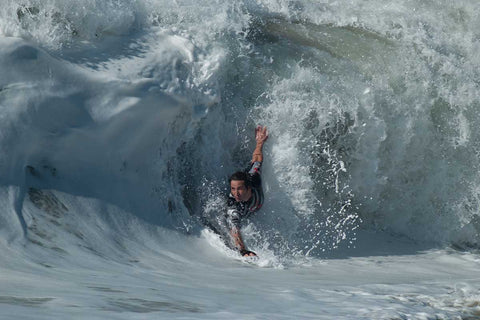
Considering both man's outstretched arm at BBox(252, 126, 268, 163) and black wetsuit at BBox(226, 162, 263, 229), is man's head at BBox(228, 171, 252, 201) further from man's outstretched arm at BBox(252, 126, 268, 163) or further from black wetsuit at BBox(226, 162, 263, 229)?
man's outstretched arm at BBox(252, 126, 268, 163)

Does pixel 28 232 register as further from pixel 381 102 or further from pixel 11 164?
pixel 381 102

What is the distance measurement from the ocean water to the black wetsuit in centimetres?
20

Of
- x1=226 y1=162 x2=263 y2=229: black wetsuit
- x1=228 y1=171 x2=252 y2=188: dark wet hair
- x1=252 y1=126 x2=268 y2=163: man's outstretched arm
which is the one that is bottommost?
x1=226 y1=162 x2=263 y2=229: black wetsuit

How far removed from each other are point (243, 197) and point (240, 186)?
0.14 meters

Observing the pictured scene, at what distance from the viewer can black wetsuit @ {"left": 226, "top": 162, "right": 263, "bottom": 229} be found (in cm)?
635

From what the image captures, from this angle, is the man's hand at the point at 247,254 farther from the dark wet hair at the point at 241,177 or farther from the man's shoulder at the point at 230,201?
the dark wet hair at the point at 241,177

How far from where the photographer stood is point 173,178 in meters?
6.59

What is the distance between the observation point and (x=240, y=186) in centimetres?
634

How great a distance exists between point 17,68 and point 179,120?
1.55m

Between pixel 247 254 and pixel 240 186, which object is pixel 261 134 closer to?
pixel 240 186

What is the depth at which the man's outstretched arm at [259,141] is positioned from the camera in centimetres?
685

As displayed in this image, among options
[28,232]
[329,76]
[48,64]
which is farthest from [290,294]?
[329,76]

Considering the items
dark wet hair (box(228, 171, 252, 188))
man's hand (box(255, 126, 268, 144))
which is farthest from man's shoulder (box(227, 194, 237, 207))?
man's hand (box(255, 126, 268, 144))

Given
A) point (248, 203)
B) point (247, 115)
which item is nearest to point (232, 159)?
point (247, 115)
